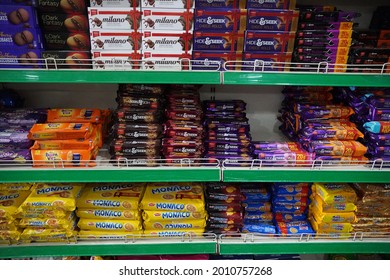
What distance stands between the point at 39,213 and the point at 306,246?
4.27 ft

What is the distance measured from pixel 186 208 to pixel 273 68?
0.77 m

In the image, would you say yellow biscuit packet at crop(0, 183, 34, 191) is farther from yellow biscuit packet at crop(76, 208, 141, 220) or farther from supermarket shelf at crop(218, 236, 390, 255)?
supermarket shelf at crop(218, 236, 390, 255)

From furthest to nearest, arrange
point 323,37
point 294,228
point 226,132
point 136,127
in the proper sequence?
1. point 294,228
2. point 226,132
3. point 136,127
4. point 323,37

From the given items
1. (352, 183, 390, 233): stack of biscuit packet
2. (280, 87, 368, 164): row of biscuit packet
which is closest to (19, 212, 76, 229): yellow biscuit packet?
(280, 87, 368, 164): row of biscuit packet

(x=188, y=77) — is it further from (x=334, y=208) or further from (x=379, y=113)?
(x=334, y=208)

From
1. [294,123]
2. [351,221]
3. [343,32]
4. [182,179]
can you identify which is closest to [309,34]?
[343,32]

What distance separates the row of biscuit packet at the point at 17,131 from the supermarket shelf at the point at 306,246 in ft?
3.34

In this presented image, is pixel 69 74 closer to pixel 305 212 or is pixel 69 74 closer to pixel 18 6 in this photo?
pixel 18 6

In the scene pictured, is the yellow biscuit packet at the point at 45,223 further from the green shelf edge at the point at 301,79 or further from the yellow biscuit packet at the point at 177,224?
the green shelf edge at the point at 301,79

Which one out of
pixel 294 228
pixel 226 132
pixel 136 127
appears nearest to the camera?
pixel 136 127

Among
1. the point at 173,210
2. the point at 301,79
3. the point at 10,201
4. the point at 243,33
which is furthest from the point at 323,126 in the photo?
the point at 10,201

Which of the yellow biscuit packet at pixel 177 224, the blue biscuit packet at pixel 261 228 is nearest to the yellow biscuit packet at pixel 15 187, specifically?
the yellow biscuit packet at pixel 177 224

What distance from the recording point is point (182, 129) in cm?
144

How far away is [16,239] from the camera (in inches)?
58.1
